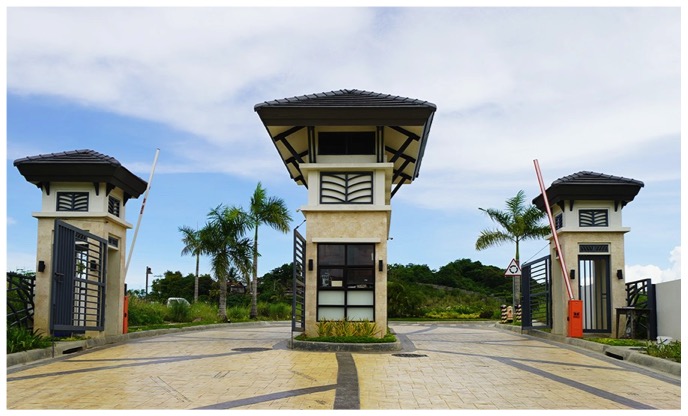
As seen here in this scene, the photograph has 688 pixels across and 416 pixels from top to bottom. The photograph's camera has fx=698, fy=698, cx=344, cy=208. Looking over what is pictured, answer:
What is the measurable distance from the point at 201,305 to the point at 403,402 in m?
24.4

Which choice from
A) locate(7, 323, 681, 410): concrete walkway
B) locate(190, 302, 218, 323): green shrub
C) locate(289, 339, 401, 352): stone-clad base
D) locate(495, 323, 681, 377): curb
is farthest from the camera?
locate(190, 302, 218, 323): green shrub

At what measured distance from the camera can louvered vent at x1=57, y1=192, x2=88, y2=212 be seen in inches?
694

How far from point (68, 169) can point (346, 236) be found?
277 inches

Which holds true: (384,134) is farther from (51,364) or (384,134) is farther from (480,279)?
(480,279)

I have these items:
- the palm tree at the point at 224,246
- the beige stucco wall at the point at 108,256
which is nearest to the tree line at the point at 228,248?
the palm tree at the point at 224,246

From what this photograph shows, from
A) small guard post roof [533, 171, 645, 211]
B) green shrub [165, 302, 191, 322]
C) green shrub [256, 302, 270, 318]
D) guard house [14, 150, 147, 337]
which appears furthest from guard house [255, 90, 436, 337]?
green shrub [256, 302, 270, 318]

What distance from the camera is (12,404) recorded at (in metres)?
8.29

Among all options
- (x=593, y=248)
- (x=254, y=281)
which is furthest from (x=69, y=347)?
(x=254, y=281)

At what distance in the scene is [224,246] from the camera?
101ft

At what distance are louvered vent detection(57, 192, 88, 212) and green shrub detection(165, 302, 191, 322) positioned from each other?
11.7m

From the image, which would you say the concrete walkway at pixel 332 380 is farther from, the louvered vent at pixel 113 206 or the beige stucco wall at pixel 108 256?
the louvered vent at pixel 113 206

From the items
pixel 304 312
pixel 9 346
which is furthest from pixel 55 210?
pixel 304 312

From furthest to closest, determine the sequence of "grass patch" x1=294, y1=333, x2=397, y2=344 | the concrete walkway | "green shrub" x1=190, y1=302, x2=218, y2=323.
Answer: "green shrub" x1=190, y1=302, x2=218, y2=323
"grass patch" x1=294, y1=333, x2=397, y2=344
the concrete walkway

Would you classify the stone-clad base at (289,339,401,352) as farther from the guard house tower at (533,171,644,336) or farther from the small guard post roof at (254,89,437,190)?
the guard house tower at (533,171,644,336)
